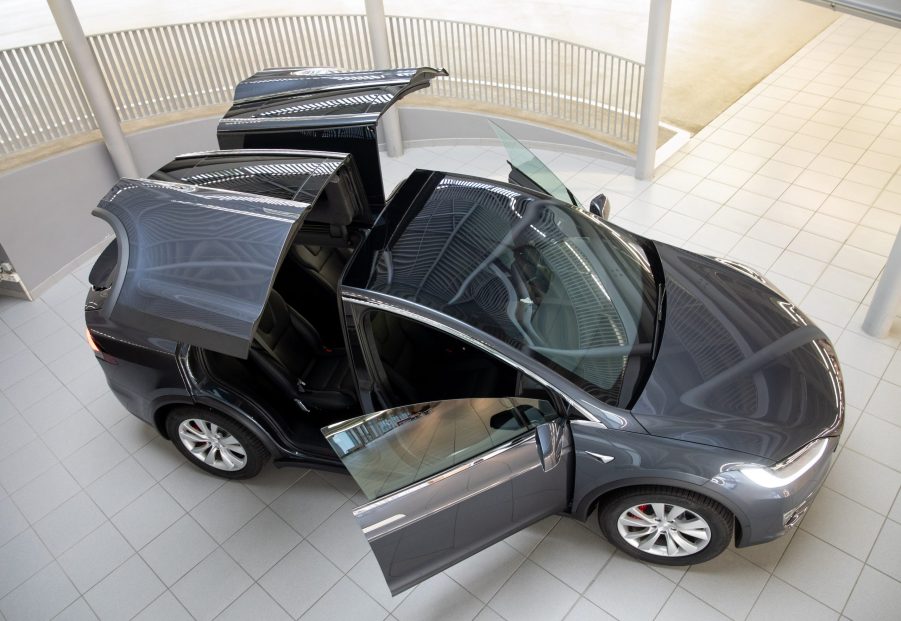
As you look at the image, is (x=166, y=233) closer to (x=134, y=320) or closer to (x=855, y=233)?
(x=134, y=320)

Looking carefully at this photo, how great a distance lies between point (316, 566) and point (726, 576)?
Answer: 6.10 feet

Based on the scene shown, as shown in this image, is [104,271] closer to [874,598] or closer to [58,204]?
[58,204]

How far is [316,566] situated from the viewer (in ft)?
11.4

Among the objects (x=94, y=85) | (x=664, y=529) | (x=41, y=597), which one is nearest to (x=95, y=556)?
(x=41, y=597)

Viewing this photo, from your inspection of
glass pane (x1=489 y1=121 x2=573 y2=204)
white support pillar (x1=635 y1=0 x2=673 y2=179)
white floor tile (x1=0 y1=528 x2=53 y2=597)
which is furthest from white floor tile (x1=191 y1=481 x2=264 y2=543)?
white support pillar (x1=635 y1=0 x2=673 y2=179)

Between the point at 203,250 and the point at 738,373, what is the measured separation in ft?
7.38

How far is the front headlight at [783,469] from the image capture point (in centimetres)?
280

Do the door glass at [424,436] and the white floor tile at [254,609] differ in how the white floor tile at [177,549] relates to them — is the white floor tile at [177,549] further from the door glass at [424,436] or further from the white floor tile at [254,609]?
the door glass at [424,436]

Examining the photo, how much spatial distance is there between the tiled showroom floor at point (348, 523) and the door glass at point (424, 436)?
2.56 feet

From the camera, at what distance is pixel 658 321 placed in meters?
3.24

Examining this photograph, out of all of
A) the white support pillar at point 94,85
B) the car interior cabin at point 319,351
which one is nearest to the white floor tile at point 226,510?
the car interior cabin at point 319,351

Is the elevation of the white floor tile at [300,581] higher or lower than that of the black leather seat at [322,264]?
lower

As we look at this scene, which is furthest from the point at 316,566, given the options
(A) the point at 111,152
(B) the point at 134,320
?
(A) the point at 111,152

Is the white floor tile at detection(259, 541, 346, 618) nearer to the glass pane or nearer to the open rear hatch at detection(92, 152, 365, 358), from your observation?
the open rear hatch at detection(92, 152, 365, 358)
